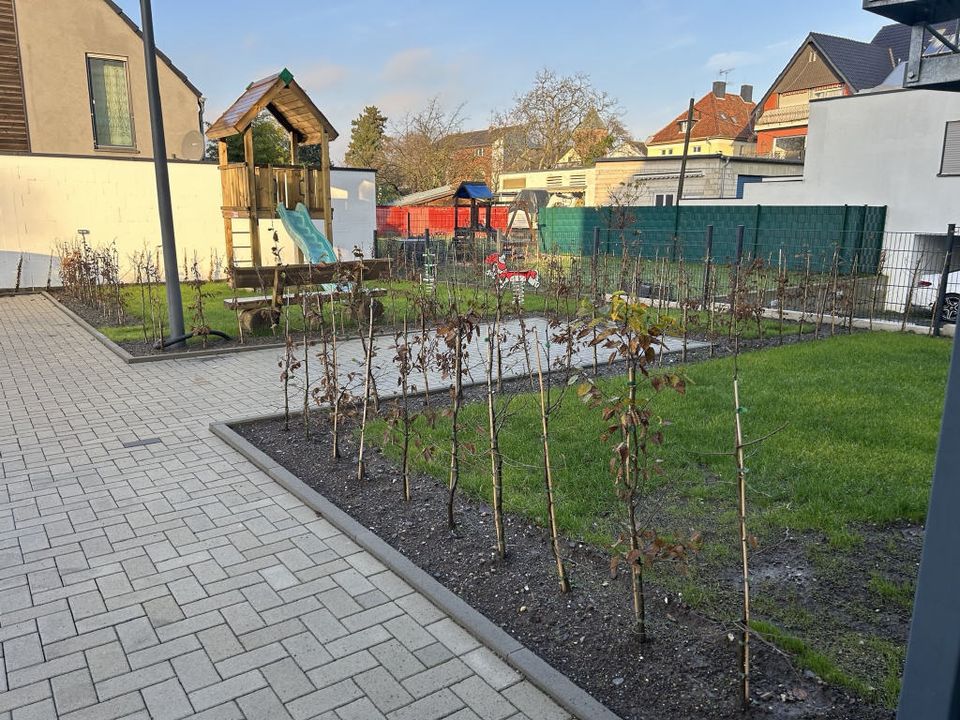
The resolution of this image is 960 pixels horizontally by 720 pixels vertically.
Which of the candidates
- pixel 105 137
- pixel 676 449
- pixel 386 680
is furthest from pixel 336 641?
pixel 105 137

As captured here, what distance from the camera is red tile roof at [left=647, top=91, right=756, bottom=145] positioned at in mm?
57969

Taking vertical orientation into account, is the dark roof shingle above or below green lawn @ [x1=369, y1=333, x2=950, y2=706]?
above

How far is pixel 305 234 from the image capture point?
48.1 ft

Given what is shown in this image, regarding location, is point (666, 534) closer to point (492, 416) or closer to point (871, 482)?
point (492, 416)

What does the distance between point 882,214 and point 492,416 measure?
2088 cm

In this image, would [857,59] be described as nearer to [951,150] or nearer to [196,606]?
[951,150]

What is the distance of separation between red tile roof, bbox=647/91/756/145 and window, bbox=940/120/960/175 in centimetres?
3985

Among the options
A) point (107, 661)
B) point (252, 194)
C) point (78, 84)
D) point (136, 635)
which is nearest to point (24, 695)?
point (107, 661)

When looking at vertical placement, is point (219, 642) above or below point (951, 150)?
below

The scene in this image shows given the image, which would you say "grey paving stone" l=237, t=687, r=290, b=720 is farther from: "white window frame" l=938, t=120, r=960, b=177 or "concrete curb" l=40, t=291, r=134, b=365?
"white window frame" l=938, t=120, r=960, b=177

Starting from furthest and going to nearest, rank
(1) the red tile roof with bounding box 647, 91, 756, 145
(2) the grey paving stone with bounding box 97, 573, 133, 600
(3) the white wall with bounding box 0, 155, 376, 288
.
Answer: (1) the red tile roof with bounding box 647, 91, 756, 145 < (3) the white wall with bounding box 0, 155, 376, 288 < (2) the grey paving stone with bounding box 97, 573, 133, 600

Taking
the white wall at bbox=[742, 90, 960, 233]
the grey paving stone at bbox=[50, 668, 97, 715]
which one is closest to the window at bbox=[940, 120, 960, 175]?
the white wall at bbox=[742, 90, 960, 233]

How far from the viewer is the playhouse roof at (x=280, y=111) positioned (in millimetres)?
13414

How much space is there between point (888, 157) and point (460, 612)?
72.7 feet
